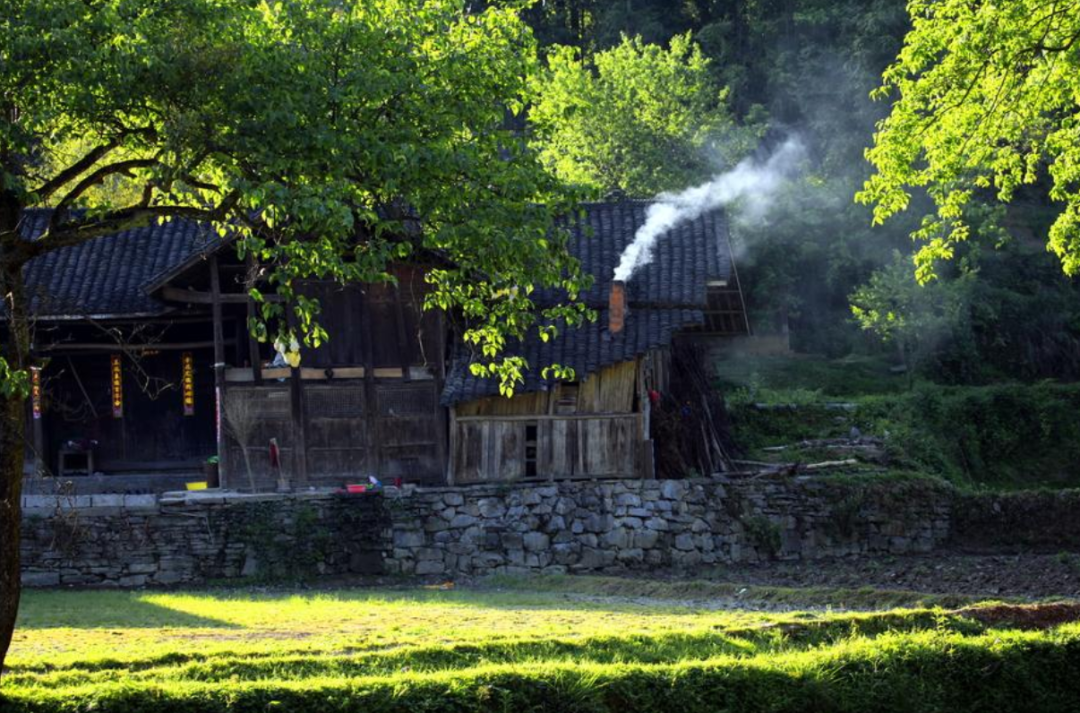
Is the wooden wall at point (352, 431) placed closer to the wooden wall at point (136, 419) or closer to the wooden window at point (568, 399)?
the wooden window at point (568, 399)

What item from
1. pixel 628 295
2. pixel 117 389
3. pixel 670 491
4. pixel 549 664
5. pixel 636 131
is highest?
pixel 636 131

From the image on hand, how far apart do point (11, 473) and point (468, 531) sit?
51.3 feet

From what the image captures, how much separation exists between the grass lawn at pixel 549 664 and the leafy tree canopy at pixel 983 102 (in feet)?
22.8

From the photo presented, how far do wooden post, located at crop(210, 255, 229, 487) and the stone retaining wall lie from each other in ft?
4.86

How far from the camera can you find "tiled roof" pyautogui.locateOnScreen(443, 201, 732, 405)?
92.7 feet

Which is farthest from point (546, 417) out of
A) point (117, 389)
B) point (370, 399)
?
point (117, 389)

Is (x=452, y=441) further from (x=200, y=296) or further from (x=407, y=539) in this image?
(x=200, y=296)

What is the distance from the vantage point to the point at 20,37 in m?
12.9

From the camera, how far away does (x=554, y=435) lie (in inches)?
1137

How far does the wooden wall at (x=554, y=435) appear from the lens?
94.5 feet

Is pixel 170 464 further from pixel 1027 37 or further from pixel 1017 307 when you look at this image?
pixel 1017 307

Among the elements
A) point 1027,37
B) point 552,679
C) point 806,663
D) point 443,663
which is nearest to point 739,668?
point 806,663

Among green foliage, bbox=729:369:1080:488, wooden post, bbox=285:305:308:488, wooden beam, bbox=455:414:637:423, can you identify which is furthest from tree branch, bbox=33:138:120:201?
green foliage, bbox=729:369:1080:488

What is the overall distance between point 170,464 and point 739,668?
65.6 ft
